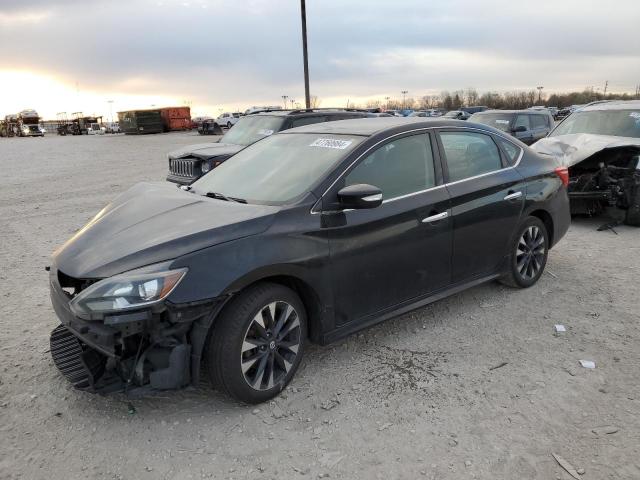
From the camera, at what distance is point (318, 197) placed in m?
3.46

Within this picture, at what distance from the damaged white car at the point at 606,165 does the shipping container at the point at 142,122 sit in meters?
48.4

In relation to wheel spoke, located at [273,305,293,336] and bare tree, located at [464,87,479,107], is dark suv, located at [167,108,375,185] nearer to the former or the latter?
wheel spoke, located at [273,305,293,336]

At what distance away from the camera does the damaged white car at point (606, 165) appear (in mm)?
7426

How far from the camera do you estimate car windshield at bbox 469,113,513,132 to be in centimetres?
1347

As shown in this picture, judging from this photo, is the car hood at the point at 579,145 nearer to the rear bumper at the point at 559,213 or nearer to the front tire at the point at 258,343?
the rear bumper at the point at 559,213

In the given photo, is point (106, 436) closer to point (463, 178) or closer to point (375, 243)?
point (375, 243)

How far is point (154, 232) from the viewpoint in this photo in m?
3.20

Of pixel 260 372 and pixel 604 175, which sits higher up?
pixel 604 175

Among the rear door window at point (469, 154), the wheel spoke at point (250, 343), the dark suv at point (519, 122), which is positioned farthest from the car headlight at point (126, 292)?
the dark suv at point (519, 122)

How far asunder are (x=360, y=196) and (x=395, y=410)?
1363 millimetres

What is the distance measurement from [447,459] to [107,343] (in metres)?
1.94

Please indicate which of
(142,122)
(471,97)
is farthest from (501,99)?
(142,122)

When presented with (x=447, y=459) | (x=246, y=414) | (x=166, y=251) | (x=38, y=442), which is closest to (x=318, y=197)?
(x=166, y=251)

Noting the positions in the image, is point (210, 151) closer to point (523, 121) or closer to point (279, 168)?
point (279, 168)
